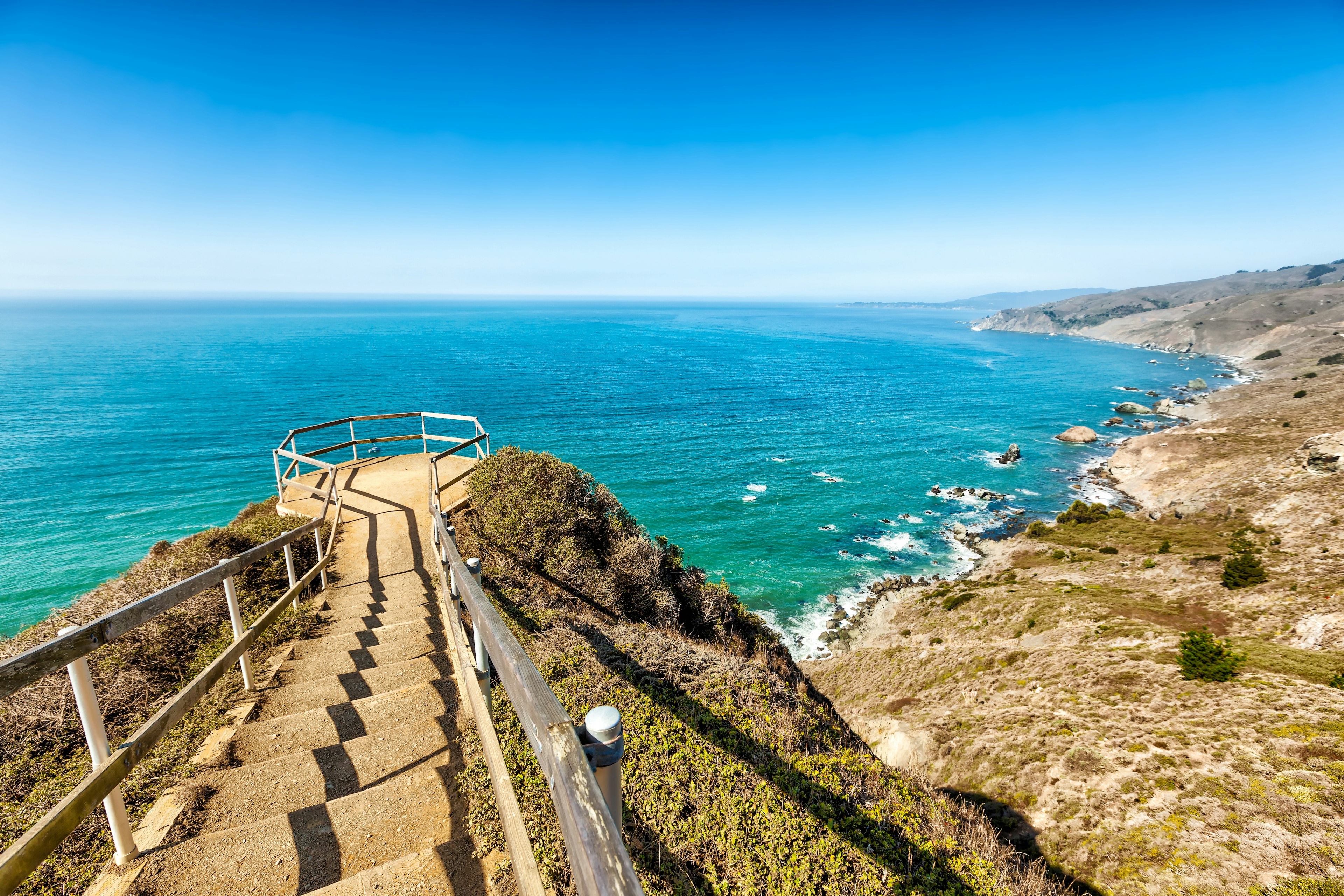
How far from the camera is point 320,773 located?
398cm

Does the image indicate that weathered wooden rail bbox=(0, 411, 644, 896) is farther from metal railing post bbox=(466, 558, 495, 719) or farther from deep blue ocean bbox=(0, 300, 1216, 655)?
deep blue ocean bbox=(0, 300, 1216, 655)

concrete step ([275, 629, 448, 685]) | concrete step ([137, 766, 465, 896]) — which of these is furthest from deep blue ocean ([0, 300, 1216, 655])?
concrete step ([137, 766, 465, 896])

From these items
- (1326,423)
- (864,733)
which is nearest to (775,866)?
(864,733)

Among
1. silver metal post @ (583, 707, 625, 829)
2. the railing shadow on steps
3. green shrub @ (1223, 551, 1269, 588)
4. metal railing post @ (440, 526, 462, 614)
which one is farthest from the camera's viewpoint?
green shrub @ (1223, 551, 1269, 588)

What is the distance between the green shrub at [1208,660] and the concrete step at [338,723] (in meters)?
15.7

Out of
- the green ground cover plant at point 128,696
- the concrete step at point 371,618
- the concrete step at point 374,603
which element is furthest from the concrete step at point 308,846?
the concrete step at point 374,603

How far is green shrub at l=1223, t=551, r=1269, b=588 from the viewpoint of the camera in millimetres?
16297

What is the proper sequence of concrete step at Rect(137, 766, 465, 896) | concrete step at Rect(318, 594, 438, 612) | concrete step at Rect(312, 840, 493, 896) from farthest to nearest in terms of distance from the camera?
concrete step at Rect(318, 594, 438, 612) < concrete step at Rect(137, 766, 465, 896) < concrete step at Rect(312, 840, 493, 896)

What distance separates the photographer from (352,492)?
1314cm

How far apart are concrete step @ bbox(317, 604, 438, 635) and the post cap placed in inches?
Result: 258

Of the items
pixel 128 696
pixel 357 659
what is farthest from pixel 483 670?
pixel 128 696

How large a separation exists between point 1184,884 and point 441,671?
35.6 ft

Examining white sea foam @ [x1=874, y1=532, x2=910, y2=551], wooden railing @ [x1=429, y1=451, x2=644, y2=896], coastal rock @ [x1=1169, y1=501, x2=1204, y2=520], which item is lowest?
white sea foam @ [x1=874, y1=532, x2=910, y2=551]

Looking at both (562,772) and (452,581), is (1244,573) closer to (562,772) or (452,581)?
(452,581)
